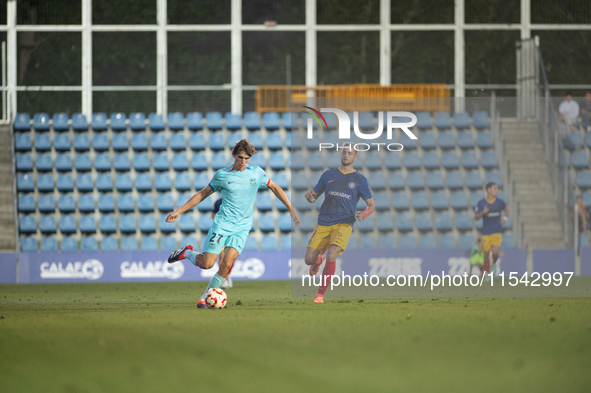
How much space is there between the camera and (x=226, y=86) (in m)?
22.7

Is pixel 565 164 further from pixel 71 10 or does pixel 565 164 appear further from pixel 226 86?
pixel 71 10

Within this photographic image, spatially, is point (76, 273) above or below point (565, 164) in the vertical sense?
below

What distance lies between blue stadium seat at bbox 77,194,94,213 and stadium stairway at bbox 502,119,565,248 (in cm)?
1087

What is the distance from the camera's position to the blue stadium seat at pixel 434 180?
18.3 m

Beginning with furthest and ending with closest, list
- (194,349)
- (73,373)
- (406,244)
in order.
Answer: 1. (406,244)
2. (194,349)
3. (73,373)

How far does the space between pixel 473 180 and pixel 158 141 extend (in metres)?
9.12

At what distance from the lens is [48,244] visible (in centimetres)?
2072

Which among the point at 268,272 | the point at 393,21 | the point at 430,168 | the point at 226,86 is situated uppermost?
the point at 393,21

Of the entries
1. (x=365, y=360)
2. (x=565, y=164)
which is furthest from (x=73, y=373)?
(x=565, y=164)

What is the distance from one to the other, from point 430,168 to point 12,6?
13.0 m

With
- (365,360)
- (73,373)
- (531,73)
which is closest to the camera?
(73,373)

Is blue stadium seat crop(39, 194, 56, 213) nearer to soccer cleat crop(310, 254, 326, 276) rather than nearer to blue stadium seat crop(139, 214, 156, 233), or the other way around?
blue stadium seat crop(139, 214, 156, 233)

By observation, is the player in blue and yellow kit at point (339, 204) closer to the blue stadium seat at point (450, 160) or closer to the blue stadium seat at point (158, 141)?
the blue stadium seat at point (450, 160)

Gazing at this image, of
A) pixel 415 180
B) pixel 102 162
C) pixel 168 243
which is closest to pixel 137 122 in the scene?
pixel 102 162
